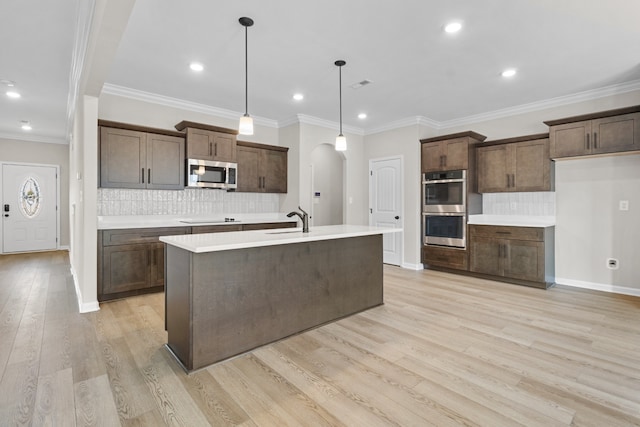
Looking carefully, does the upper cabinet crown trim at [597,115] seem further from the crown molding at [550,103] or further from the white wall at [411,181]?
the white wall at [411,181]

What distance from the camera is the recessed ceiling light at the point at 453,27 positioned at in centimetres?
276

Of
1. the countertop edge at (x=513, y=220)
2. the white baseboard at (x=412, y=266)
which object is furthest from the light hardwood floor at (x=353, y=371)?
the white baseboard at (x=412, y=266)

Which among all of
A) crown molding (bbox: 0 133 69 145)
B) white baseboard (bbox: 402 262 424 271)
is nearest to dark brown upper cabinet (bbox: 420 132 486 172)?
white baseboard (bbox: 402 262 424 271)

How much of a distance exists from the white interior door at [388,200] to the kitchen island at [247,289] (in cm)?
285

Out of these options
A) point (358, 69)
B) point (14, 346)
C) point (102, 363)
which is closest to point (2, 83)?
point (14, 346)

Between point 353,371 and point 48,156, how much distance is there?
8.81 m

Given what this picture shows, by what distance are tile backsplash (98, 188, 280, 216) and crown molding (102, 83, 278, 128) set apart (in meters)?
1.24

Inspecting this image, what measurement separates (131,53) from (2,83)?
2363 millimetres

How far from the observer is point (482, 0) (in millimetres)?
2451

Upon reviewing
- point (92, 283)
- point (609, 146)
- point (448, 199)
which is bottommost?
point (92, 283)

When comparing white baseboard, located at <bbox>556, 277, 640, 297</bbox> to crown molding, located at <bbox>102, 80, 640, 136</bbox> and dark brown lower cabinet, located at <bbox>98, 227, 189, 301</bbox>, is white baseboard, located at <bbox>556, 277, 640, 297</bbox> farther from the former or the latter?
dark brown lower cabinet, located at <bbox>98, 227, 189, 301</bbox>

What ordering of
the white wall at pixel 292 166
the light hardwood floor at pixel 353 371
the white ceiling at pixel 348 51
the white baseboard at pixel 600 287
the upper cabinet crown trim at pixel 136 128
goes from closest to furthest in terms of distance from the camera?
the light hardwood floor at pixel 353 371 < the white ceiling at pixel 348 51 < the upper cabinet crown trim at pixel 136 128 < the white baseboard at pixel 600 287 < the white wall at pixel 292 166

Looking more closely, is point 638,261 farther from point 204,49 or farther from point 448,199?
point 204,49

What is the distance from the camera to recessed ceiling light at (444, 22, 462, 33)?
276 cm
